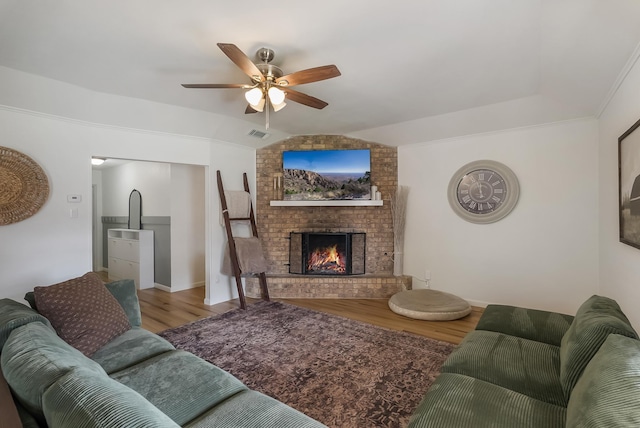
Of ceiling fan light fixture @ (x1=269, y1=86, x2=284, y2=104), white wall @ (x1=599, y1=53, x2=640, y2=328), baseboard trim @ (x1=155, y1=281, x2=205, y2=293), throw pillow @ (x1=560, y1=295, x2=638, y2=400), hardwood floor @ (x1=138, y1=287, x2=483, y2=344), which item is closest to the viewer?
throw pillow @ (x1=560, y1=295, x2=638, y2=400)

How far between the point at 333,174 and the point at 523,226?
250 centimetres

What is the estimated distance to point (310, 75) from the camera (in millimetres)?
2139

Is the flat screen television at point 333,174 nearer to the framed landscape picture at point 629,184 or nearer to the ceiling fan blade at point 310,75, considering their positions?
the ceiling fan blade at point 310,75

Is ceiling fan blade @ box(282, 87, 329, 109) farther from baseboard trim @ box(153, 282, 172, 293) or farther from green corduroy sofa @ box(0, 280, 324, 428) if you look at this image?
baseboard trim @ box(153, 282, 172, 293)

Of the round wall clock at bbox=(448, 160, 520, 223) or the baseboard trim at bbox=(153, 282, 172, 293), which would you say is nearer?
the round wall clock at bbox=(448, 160, 520, 223)

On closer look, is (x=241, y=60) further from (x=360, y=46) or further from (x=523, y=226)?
(x=523, y=226)

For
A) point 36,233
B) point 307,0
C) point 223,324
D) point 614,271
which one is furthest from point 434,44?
point 36,233

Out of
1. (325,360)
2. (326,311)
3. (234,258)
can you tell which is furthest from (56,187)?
(326,311)

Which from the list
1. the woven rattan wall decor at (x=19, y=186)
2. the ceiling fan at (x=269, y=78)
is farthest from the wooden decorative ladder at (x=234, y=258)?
the ceiling fan at (x=269, y=78)

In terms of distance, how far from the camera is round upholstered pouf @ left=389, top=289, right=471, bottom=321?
3.31 metres

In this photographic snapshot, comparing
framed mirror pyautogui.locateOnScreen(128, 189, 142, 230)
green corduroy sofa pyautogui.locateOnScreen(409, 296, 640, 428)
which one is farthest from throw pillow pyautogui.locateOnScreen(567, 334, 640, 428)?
framed mirror pyautogui.locateOnScreen(128, 189, 142, 230)

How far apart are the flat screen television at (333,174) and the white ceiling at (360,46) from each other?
1.22 meters

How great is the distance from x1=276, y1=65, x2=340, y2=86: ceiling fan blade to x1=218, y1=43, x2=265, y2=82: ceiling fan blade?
16 cm

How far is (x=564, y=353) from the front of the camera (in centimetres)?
146
